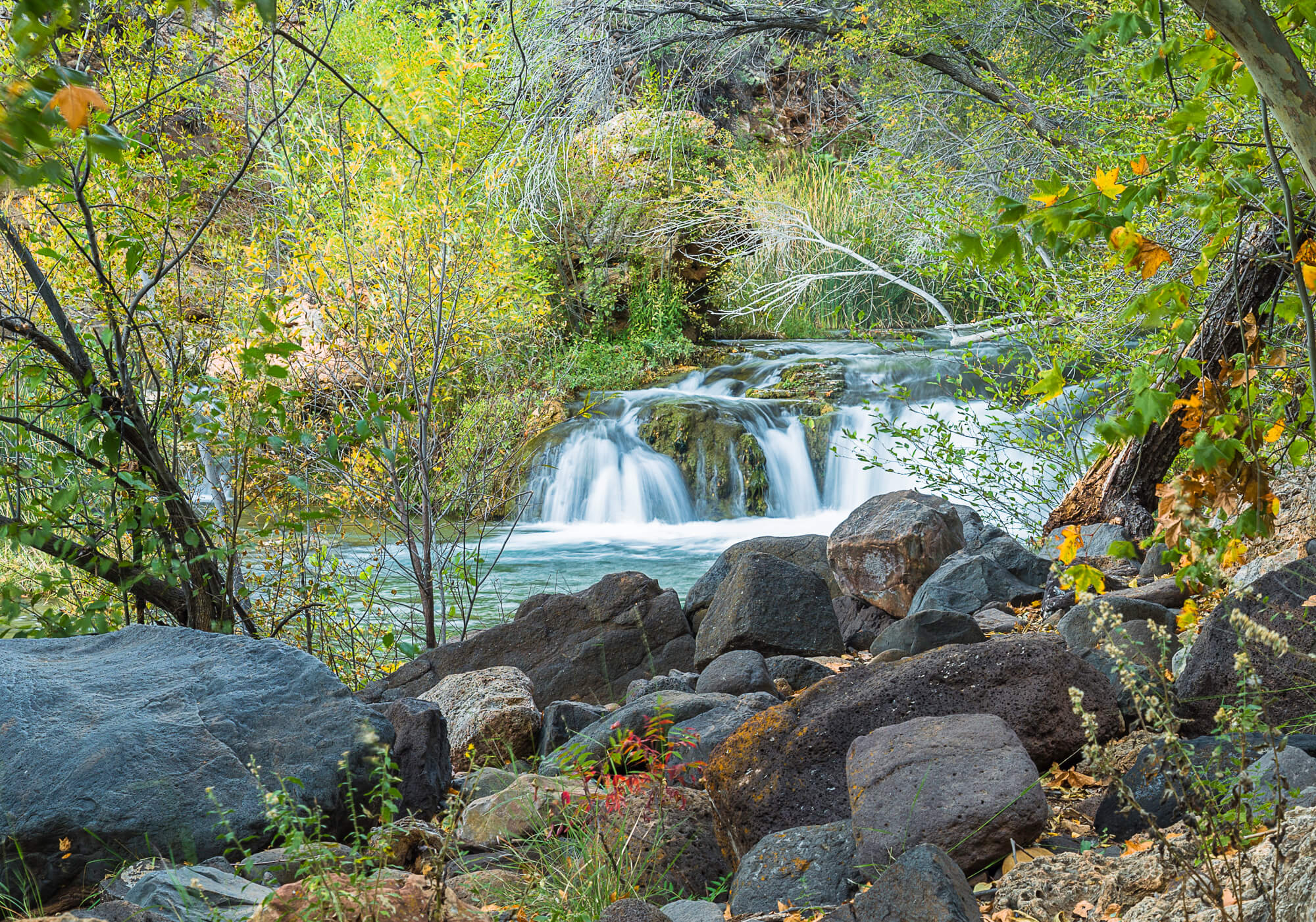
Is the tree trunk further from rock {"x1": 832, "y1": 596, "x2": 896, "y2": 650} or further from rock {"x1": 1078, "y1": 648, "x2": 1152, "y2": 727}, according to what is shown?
rock {"x1": 1078, "y1": 648, "x2": 1152, "y2": 727}

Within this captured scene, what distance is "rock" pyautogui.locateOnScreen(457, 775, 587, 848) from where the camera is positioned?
10.1 ft

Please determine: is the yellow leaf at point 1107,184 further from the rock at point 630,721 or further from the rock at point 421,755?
the rock at point 421,755

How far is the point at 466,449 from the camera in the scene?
8.17 metres

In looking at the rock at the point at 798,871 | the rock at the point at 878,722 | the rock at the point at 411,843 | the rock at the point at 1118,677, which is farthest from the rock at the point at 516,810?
the rock at the point at 1118,677

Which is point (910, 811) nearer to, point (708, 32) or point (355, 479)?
point (355, 479)

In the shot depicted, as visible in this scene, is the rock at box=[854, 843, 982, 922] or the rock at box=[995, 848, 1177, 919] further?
the rock at box=[995, 848, 1177, 919]

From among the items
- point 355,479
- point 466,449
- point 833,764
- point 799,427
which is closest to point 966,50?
point 799,427

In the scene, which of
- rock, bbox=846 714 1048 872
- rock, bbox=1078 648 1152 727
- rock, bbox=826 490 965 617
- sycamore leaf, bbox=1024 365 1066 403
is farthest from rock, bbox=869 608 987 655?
sycamore leaf, bbox=1024 365 1066 403

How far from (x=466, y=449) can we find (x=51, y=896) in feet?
18.1

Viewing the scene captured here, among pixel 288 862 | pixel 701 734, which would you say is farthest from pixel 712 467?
pixel 288 862

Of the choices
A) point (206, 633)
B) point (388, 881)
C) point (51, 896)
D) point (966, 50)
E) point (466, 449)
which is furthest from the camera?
point (966, 50)

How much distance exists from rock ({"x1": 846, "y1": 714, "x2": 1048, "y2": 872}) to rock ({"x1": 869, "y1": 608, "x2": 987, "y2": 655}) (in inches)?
78.0

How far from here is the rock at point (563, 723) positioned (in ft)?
14.2

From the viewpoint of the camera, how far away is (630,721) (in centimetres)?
389
